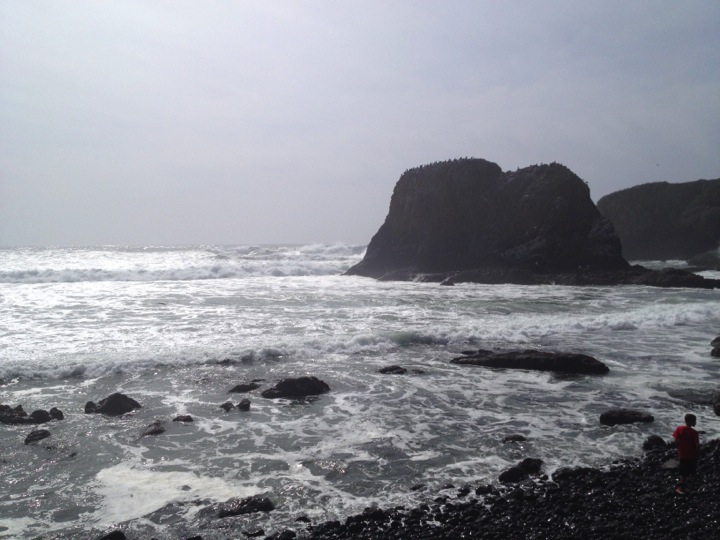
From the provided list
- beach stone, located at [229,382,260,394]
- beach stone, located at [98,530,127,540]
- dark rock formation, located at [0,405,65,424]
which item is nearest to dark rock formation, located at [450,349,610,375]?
beach stone, located at [229,382,260,394]

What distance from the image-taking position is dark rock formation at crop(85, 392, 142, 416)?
11406 millimetres

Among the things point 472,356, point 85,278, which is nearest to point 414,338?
point 472,356

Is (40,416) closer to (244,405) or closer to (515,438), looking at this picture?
(244,405)

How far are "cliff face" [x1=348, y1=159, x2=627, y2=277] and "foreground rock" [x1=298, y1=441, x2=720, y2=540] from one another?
117 ft

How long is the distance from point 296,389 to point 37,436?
550cm

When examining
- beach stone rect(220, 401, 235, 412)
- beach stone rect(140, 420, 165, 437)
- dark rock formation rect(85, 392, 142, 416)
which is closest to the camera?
beach stone rect(140, 420, 165, 437)

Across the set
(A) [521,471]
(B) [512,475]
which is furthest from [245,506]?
(A) [521,471]

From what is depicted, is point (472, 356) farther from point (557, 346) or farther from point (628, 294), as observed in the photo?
point (628, 294)

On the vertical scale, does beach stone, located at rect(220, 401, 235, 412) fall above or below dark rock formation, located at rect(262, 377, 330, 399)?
below

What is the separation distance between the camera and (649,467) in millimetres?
8289

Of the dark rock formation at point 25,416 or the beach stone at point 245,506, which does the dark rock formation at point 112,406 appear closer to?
the dark rock formation at point 25,416

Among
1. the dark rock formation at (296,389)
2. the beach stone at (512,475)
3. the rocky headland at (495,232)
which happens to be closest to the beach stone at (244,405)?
the dark rock formation at (296,389)

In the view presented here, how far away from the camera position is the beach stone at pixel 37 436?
9.73 meters

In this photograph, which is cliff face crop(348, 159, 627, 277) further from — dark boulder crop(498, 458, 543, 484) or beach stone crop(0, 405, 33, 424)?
beach stone crop(0, 405, 33, 424)
